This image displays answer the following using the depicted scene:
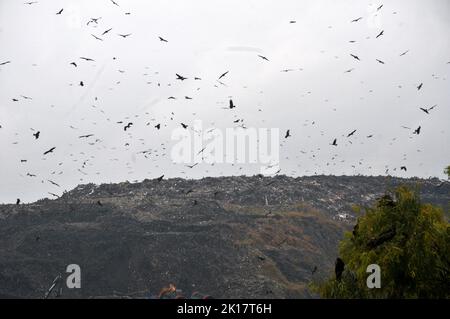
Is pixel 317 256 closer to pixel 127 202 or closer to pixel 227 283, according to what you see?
pixel 227 283

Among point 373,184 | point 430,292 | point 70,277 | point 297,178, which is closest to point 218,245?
point 70,277

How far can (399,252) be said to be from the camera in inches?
555

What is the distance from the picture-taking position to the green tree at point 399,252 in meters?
13.8

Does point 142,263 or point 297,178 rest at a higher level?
point 297,178

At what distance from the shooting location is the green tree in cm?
1375

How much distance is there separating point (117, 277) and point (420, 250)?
1047 inches

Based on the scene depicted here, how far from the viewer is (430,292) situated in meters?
13.5

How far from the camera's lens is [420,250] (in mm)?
14031

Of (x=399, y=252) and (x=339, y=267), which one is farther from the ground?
(x=399, y=252)

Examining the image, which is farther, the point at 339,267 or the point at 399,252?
the point at 399,252
